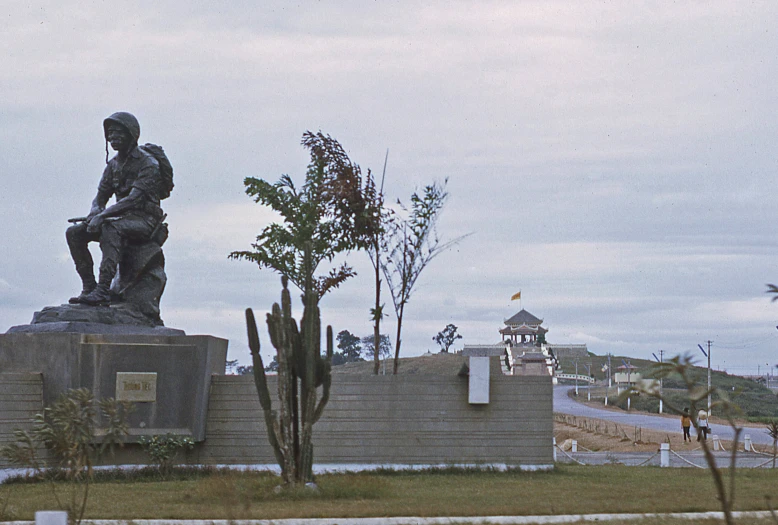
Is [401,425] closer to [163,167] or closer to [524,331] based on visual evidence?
[163,167]

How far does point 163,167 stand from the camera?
1892 centimetres

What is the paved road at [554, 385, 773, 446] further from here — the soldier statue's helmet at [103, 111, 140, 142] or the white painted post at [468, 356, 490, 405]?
the soldier statue's helmet at [103, 111, 140, 142]

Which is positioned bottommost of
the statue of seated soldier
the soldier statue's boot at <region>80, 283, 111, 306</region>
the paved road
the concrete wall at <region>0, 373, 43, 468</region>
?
the paved road

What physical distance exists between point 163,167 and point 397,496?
801cm

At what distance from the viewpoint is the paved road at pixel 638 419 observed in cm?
5081

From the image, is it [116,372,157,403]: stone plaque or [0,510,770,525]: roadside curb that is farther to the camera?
[116,372,157,403]: stone plaque

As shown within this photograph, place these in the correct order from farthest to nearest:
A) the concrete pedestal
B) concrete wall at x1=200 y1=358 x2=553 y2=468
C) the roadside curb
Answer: concrete wall at x1=200 y1=358 x2=553 y2=468
the concrete pedestal
the roadside curb

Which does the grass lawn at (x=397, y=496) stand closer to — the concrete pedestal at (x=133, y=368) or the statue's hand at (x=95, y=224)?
the concrete pedestal at (x=133, y=368)

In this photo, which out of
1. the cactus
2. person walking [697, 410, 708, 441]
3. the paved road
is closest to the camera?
person walking [697, 410, 708, 441]

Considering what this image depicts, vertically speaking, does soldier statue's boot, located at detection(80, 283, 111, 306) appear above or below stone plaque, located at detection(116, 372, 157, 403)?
above

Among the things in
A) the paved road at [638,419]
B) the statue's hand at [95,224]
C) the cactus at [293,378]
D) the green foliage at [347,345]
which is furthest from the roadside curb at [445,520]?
the green foliage at [347,345]

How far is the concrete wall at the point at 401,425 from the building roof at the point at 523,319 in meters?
152

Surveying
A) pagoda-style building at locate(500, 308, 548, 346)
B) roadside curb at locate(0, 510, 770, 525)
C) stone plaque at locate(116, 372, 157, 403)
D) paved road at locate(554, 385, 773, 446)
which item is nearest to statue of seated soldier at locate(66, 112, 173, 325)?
stone plaque at locate(116, 372, 157, 403)

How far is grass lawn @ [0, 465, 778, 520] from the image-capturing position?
12.3 metres
